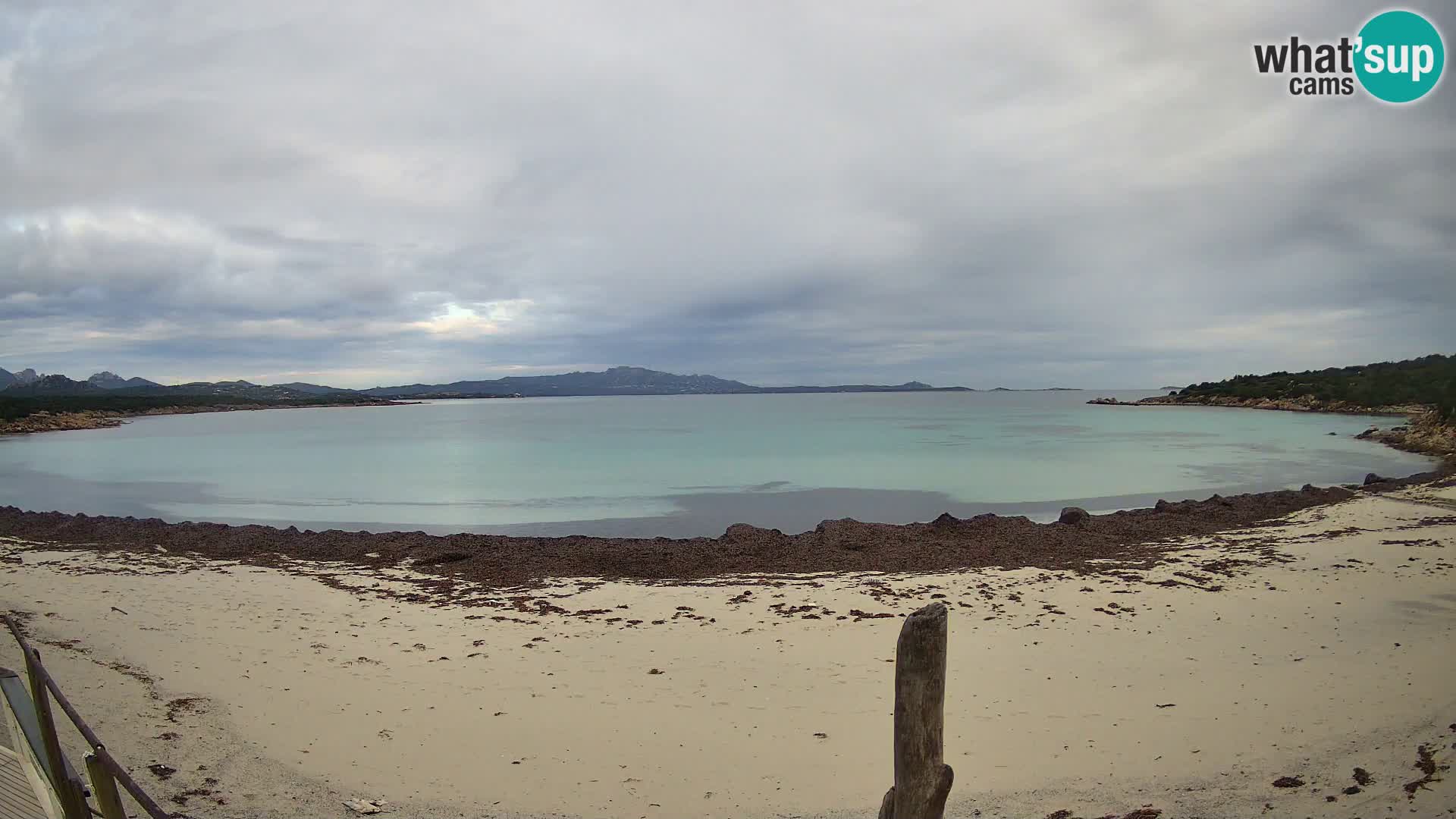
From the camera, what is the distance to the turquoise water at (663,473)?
21219 millimetres

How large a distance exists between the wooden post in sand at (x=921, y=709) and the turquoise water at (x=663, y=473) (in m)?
14.8

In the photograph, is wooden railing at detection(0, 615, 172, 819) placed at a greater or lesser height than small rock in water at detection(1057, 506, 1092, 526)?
greater

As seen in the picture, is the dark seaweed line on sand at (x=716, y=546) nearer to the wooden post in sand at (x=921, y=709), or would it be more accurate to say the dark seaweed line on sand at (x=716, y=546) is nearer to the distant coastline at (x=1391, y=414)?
the wooden post in sand at (x=921, y=709)

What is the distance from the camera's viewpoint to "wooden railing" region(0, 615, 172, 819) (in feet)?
10.00

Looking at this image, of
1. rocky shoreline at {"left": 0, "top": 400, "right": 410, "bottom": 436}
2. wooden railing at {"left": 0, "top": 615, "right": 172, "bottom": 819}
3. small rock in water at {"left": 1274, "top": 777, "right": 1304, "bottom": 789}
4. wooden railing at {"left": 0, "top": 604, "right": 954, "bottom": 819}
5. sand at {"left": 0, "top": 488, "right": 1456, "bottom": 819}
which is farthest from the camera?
rocky shoreline at {"left": 0, "top": 400, "right": 410, "bottom": 436}

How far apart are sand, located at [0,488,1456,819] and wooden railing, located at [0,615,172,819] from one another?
1159mm

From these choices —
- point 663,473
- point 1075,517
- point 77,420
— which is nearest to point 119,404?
point 77,420

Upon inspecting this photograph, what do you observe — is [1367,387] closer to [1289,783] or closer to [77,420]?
[1289,783]

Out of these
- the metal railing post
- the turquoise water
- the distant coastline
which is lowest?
the turquoise water

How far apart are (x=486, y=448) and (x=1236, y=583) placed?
130 feet

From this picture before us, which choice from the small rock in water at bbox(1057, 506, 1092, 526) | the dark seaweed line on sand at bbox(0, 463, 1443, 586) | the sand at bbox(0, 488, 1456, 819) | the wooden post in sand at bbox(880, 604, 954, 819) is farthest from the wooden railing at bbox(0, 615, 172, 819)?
the small rock in water at bbox(1057, 506, 1092, 526)

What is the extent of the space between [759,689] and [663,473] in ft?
78.3

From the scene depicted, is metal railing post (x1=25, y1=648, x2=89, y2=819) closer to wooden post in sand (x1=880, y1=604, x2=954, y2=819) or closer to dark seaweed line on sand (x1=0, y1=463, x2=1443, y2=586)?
wooden post in sand (x1=880, y1=604, x2=954, y2=819)

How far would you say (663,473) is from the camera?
30.1 meters
